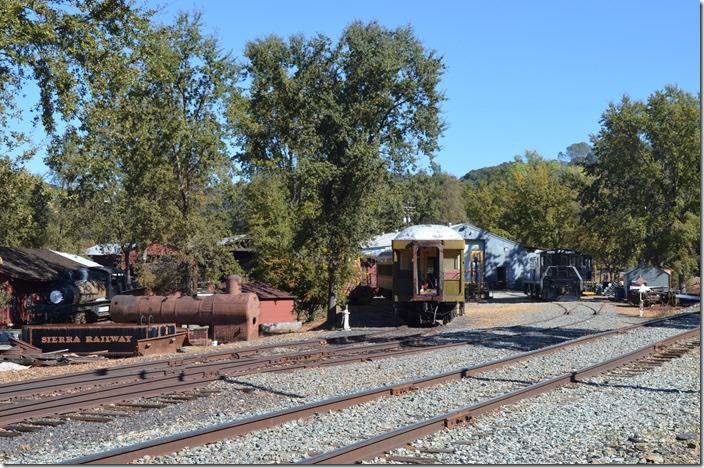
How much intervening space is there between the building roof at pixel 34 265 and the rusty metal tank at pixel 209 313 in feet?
35.2

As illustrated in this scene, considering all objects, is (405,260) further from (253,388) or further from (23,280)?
(23,280)

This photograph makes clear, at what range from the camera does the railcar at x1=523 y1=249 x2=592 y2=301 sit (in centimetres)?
4356

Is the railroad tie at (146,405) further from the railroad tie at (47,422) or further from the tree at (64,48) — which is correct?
the tree at (64,48)

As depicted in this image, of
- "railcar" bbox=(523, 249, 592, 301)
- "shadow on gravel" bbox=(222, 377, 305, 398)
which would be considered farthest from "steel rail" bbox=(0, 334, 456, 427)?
"railcar" bbox=(523, 249, 592, 301)

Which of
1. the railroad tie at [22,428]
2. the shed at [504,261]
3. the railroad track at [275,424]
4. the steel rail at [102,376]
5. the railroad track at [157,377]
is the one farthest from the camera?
the shed at [504,261]

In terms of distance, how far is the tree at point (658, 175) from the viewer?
47.4m

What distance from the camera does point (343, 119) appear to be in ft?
93.8

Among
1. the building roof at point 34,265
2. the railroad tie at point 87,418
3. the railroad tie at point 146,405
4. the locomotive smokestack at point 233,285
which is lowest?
the railroad tie at point 87,418

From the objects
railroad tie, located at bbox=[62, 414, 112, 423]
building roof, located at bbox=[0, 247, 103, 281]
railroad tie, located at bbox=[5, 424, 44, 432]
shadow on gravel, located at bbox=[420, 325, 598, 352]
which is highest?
building roof, located at bbox=[0, 247, 103, 281]

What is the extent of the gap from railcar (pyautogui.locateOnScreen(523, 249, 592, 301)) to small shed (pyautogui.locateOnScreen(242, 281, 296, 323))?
19.9 metres

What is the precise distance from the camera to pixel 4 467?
25.6 ft

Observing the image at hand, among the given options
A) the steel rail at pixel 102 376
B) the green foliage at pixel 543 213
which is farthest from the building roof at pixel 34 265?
the green foliage at pixel 543 213

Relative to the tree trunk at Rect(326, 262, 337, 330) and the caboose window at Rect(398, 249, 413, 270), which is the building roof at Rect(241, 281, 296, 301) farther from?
the caboose window at Rect(398, 249, 413, 270)

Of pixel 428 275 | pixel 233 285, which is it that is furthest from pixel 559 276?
pixel 233 285
